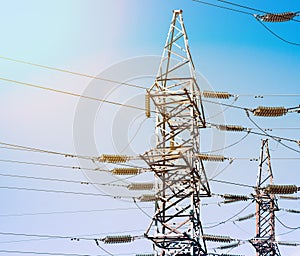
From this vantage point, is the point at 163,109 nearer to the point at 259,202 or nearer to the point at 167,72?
the point at 167,72

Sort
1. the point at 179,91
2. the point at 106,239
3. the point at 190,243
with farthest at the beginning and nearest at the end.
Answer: the point at 106,239 → the point at 179,91 → the point at 190,243

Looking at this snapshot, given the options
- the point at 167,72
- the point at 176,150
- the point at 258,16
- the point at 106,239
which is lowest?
the point at 106,239

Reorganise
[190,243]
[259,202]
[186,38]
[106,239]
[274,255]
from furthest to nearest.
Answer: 1. [259,202]
2. [274,255]
3. [106,239]
4. [186,38]
5. [190,243]

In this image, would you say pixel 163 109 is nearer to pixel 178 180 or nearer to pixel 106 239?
pixel 178 180

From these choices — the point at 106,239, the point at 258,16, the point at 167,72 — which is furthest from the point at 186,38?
the point at 106,239

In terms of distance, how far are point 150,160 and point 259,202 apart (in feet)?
53.0

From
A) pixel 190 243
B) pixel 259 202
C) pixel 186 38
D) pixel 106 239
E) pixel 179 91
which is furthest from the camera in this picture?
pixel 259 202

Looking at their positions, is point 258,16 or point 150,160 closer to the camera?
point 150,160

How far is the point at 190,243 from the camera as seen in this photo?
1670cm

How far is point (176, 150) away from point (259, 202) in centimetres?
1576

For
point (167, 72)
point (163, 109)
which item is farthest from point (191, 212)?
point (167, 72)

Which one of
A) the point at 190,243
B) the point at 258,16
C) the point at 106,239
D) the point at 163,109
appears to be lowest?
the point at 190,243

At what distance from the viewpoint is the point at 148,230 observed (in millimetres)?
17531

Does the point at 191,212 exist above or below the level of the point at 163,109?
below
